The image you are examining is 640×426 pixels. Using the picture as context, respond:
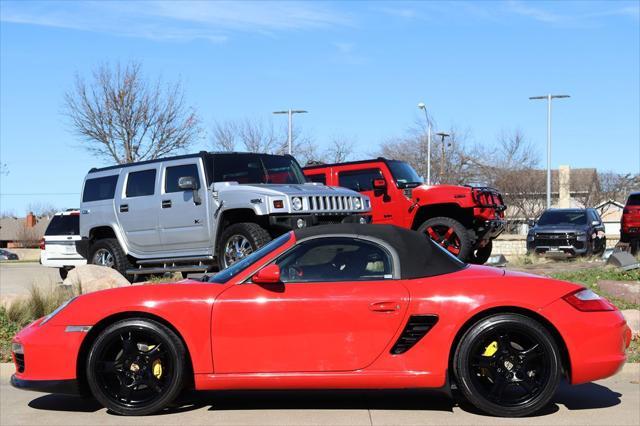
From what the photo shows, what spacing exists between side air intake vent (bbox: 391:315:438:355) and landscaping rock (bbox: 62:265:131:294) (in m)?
5.78

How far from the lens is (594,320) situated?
17.4 feet

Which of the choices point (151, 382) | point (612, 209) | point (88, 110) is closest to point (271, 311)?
point (151, 382)

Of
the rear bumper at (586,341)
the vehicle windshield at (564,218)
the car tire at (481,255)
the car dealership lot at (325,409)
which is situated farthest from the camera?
the vehicle windshield at (564,218)

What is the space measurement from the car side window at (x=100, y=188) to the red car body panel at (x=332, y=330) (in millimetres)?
7581

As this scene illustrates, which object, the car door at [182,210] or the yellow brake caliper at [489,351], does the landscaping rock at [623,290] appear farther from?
the car door at [182,210]

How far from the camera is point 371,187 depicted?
562 inches

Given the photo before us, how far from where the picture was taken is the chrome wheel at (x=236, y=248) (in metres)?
10.6

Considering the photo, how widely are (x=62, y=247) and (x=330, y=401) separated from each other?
12.7 m

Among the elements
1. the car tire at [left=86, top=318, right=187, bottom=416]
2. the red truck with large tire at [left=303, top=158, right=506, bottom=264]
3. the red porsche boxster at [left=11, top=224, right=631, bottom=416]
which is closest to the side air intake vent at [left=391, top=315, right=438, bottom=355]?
the red porsche boxster at [left=11, top=224, right=631, bottom=416]

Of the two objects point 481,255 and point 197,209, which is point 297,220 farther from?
point 481,255

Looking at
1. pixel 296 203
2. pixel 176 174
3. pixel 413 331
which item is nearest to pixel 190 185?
pixel 176 174

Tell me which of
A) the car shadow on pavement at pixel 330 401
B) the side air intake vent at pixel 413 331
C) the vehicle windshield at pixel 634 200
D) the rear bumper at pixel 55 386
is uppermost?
the vehicle windshield at pixel 634 200

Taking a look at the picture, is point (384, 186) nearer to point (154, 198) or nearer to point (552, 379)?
point (154, 198)

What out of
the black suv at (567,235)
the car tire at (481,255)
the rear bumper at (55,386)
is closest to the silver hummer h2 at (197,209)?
the car tire at (481,255)
